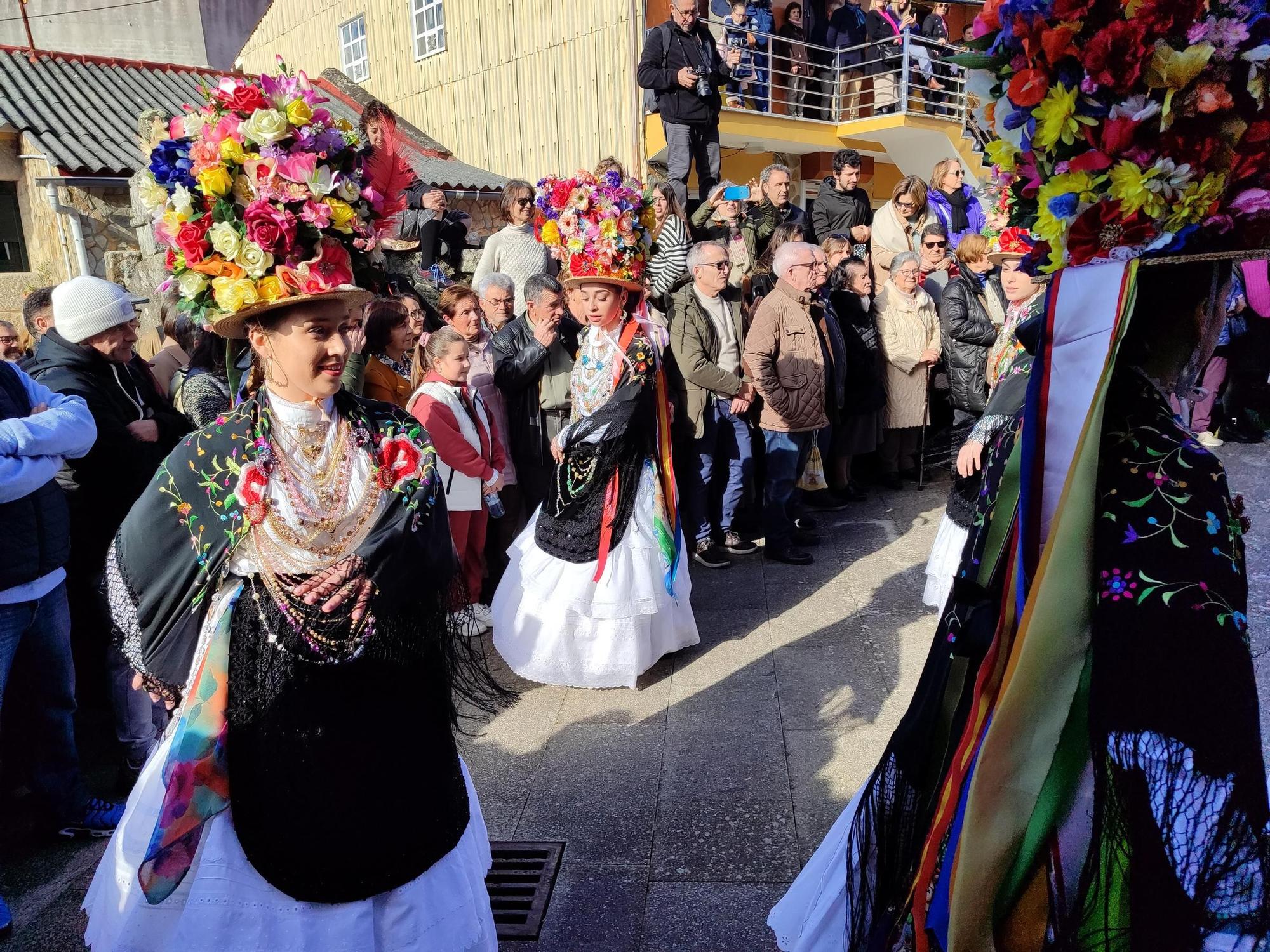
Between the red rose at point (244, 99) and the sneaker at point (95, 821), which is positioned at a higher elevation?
the red rose at point (244, 99)

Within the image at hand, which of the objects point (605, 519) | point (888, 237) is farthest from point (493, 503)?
point (888, 237)

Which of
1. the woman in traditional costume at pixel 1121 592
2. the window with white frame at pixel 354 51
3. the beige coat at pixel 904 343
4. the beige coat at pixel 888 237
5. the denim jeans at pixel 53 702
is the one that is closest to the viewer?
the woman in traditional costume at pixel 1121 592

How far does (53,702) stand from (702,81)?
7.43 m

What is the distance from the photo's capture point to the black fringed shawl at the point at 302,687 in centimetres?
204

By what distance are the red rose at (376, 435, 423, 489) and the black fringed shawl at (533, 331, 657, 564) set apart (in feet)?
6.71

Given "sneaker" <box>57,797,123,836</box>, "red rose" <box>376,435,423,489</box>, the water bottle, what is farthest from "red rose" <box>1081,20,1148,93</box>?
the water bottle

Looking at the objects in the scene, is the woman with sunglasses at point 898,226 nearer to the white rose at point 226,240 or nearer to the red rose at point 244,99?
the red rose at point 244,99

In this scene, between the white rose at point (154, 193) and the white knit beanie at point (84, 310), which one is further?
the white knit beanie at point (84, 310)

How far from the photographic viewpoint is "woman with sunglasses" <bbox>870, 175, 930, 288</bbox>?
320 inches

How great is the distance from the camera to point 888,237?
26.9 ft

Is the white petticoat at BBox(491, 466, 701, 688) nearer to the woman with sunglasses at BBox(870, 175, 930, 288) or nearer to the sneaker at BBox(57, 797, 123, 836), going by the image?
the sneaker at BBox(57, 797, 123, 836)

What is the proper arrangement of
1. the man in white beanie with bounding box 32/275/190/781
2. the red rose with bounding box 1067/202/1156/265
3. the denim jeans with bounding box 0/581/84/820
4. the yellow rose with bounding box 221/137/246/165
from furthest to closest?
the man in white beanie with bounding box 32/275/190/781 → the denim jeans with bounding box 0/581/84/820 → the yellow rose with bounding box 221/137/246/165 → the red rose with bounding box 1067/202/1156/265

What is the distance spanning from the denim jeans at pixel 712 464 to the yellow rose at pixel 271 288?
3.86 meters

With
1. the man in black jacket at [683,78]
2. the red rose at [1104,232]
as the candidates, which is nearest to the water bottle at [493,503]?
the red rose at [1104,232]
